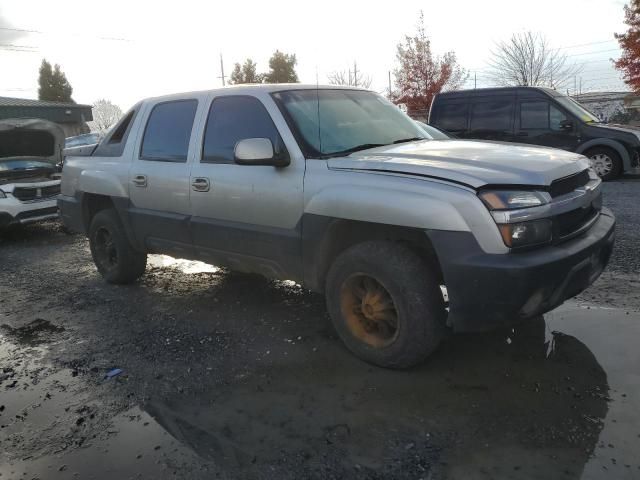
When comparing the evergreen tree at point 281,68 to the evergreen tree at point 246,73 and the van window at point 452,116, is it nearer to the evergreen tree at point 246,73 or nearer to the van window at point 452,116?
the evergreen tree at point 246,73

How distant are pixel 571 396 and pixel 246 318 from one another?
256 centimetres

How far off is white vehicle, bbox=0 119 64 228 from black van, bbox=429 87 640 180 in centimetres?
813

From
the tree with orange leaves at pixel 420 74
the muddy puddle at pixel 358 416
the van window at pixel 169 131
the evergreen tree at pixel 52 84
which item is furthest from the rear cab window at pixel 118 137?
the evergreen tree at pixel 52 84

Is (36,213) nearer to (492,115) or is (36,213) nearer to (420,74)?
(492,115)

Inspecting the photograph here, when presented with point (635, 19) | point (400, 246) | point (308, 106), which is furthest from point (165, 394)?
point (635, 19)

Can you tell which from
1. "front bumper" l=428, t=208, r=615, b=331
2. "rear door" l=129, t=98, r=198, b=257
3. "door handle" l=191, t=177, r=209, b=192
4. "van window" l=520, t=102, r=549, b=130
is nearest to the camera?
"front bumper" l=428, t=208, r=615, b=331

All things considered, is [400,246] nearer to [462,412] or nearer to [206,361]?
[462,412]

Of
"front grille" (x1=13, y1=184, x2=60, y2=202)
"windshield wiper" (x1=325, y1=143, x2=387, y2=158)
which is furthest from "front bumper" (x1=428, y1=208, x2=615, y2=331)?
"front grille" (x1=13, y1=184, x2=60, y2=202)

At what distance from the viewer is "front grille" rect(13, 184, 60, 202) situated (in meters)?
8.59

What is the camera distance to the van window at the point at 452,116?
11.4m

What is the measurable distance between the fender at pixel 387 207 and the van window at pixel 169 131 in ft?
5.28

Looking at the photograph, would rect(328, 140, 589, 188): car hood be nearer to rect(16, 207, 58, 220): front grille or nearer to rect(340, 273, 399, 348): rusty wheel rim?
rect(340, 273, 399, 348): rusty wheel rim

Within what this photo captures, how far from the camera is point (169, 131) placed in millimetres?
4758

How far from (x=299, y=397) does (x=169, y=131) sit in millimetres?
2761
